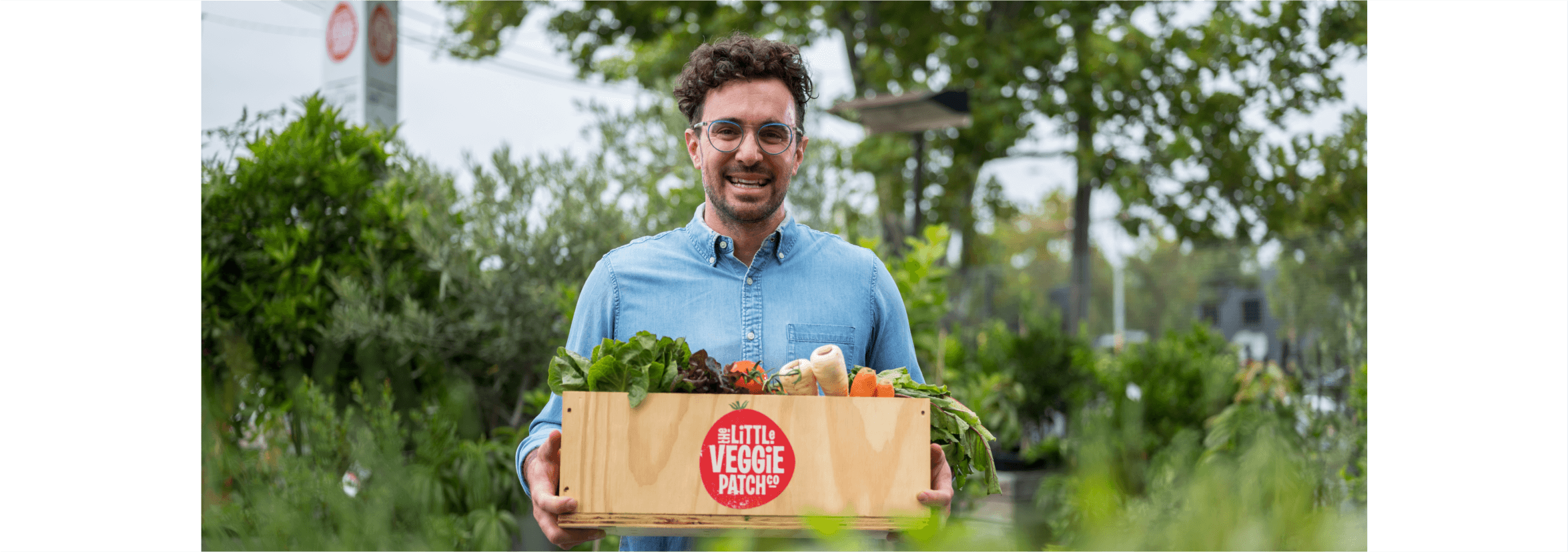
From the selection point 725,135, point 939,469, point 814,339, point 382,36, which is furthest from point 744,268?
point 382,36

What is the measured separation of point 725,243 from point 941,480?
63 cm

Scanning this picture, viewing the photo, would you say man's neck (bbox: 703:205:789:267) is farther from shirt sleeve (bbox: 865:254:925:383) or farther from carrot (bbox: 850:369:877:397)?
carrot (bbox: 850:369:877:397)

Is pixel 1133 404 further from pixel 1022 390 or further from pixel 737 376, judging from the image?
pixel 737 376

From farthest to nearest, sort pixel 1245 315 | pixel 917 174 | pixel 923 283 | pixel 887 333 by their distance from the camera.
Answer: pixel 917 174, pixel 1245 315, pixel 923 283, pixel 887 333

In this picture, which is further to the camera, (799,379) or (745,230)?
(745,230)

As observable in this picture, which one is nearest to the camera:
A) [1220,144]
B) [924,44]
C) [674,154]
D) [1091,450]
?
[1091,450]

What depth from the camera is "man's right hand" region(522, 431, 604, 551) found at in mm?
1398

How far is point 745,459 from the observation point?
139 centimetres

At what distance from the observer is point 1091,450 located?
1.87 m

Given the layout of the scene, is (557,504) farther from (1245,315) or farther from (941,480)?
(1245,315)

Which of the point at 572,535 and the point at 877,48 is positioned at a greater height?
the point at 877,48

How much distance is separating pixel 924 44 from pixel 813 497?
26.6ft

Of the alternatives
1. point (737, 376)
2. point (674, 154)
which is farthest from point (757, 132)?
point (674, 154)

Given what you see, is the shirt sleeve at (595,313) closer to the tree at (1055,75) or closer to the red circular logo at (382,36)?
the red circular logo at (382,36)
